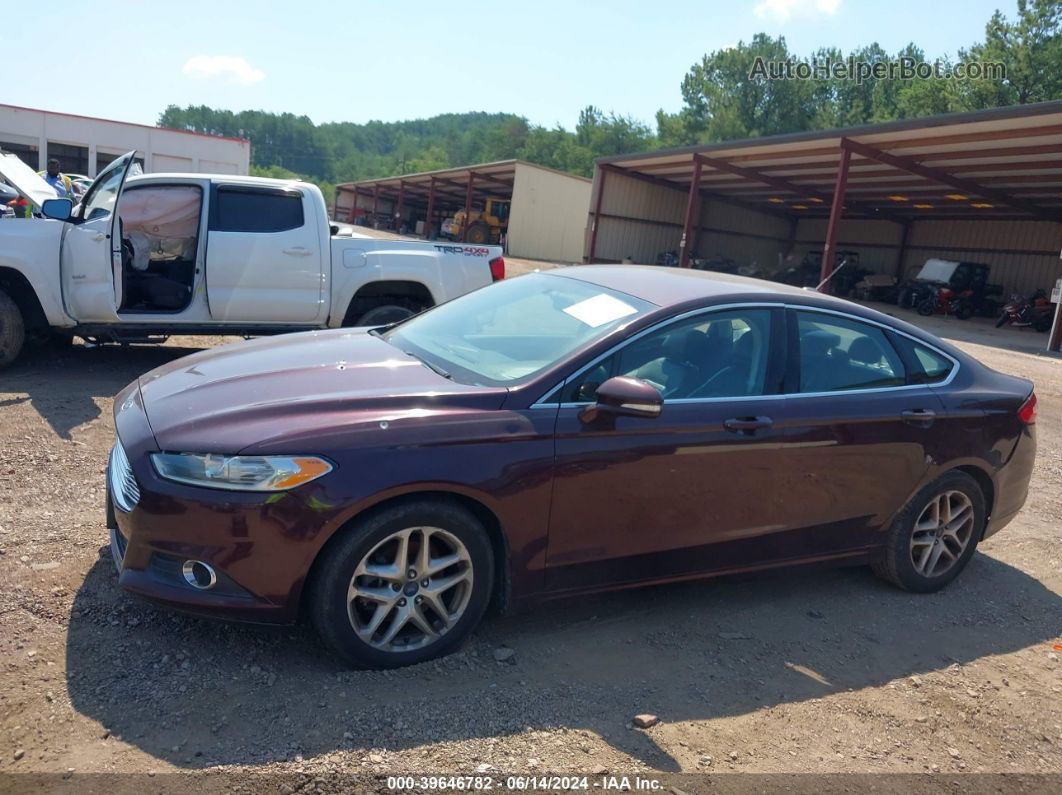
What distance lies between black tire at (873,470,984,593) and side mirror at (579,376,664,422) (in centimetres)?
185

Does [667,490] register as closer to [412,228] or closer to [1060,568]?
[1060,568]

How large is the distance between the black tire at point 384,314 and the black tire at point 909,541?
534 centimetres

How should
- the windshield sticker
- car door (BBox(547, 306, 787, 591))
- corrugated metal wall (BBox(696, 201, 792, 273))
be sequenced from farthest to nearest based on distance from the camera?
1. corrugated metal wall (BBox(696, 201, 792, 273))
2. the windshield sticker
3. car door (BBox(547, 306, 787, 591))

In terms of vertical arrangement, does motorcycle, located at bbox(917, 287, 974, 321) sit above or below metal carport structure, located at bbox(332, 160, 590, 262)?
below

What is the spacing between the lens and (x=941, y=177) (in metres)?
23.9

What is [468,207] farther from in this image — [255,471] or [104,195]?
[255,471]

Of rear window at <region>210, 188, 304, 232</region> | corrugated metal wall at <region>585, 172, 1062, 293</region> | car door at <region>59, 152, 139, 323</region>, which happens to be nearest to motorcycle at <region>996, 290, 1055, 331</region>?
corrugated metal wall at <region>585, 172, 1062, 293</region>

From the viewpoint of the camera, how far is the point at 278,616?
3.12 metres

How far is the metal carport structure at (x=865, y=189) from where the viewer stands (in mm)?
19844

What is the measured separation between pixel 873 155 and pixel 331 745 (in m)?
23.0

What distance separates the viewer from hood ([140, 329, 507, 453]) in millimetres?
3162

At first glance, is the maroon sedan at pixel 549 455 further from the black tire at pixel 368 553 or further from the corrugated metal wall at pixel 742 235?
the corrugated metal wall at pixel 742 235

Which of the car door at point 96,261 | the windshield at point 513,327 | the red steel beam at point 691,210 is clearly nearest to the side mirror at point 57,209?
the car door at point 96,261

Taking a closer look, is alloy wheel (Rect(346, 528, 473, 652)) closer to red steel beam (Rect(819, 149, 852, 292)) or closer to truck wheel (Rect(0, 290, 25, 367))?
truck wheel (Rect(0, 290, 25, 367))
